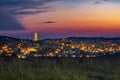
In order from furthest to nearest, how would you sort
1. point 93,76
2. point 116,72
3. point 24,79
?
point 116,72
point 93,76
point 24,79

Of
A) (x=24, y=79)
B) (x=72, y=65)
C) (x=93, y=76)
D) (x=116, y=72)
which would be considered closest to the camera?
(x=24, y=79)

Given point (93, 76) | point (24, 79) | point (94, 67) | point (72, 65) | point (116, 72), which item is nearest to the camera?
point (24, 79)

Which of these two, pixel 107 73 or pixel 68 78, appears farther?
pixel 107 73

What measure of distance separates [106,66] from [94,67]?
692mm

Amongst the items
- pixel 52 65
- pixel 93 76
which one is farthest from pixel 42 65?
pixel 93 76

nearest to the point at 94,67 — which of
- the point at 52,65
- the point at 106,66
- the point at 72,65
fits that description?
the point at 106,66

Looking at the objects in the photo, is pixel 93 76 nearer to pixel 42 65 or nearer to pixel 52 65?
pixel 52 65

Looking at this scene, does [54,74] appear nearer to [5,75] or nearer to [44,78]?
[44,78]

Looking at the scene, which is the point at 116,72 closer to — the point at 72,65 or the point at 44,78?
the point at 72,65

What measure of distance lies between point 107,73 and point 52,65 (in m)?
2.69

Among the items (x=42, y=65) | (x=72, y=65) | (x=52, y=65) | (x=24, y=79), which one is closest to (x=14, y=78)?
(x=24, y=79)

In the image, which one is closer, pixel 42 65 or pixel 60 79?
pixel 60 79

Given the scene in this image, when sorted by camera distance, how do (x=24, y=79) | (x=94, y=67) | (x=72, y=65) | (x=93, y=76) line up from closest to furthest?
(x=24, y=79) < (x=93, y=76) < (x=94, y=67) < (x=72, y=65)

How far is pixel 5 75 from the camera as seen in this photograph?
1075 centimetres
